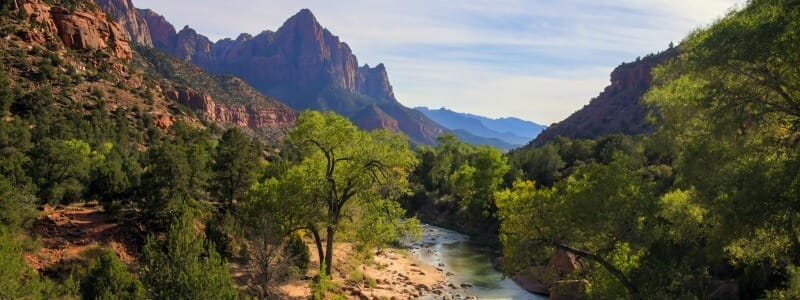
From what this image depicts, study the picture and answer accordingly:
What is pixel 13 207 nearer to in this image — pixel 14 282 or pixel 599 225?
pixel 14 282

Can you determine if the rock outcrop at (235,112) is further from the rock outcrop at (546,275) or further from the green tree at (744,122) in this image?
the green tree at (744,122)

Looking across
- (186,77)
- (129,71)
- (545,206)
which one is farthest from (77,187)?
(186,77)

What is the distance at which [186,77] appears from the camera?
131m

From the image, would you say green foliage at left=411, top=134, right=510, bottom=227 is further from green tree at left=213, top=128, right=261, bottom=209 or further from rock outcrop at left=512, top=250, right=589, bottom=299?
green tree at left=213, top=128, right=261, bottom=209

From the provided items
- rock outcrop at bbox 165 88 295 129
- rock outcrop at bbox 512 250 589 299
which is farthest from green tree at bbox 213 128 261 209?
rock outcrop at bbox 165 88 295 129

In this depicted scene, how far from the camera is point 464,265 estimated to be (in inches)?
1705

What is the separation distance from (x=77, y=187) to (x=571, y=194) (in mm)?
28231

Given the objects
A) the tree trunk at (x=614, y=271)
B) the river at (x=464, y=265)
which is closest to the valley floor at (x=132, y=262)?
the river at (x=464, y=265)

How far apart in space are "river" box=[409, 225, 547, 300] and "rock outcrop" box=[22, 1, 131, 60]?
6424cm

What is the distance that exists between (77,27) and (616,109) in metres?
165

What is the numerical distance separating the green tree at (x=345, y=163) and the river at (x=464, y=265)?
29.0 ft

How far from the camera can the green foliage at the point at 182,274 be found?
1520 cm

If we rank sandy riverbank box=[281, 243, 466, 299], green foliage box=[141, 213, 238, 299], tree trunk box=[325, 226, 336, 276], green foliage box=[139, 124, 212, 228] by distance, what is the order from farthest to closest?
tree trunk box=[325, 226, 336, 276] < sandy riverbank box=[281, 243, 466, 299] < green foliage box=[139, 124, 212, 228] < green foliage box=[141, 213, 238, 299]

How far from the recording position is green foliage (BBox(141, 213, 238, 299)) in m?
15.2
